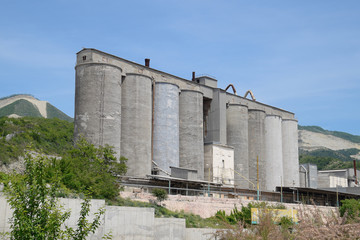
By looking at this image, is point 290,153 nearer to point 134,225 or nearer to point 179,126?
point 179,126

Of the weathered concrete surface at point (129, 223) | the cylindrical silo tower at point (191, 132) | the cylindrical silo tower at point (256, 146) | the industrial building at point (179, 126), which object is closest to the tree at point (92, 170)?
the industrial building at point (179, 126)

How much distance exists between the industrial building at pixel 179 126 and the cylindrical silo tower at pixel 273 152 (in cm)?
14

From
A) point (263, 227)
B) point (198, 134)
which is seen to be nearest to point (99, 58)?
point (198, 134)

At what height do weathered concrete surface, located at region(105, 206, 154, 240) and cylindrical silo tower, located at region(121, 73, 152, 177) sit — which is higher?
cylindrical silo tower, located at region(121, 73, 152, 177)

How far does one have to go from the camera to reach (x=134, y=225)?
25031 millimetres

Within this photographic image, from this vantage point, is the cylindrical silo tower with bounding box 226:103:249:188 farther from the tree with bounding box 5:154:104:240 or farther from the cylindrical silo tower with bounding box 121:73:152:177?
the tree with bounding box 5:154:104:240

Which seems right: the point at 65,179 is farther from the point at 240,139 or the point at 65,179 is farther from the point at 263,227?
the point at 240,139

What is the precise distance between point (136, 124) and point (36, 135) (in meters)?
46.0

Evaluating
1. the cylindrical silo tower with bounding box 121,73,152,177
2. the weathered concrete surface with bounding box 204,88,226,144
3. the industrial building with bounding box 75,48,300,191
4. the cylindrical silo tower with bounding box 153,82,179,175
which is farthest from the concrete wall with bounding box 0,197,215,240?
the weathered concrete surface with bounding box 204,88,226,144

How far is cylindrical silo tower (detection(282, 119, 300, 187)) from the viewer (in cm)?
7156

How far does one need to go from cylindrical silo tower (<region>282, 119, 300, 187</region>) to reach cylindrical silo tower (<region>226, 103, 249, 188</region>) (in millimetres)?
10325

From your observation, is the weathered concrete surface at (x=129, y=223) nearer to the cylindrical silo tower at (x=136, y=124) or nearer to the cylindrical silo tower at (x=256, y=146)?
the cylindrical silo tower at (x=136, y=124)

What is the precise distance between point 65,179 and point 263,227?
56.4 ft

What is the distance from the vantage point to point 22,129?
91.4m
